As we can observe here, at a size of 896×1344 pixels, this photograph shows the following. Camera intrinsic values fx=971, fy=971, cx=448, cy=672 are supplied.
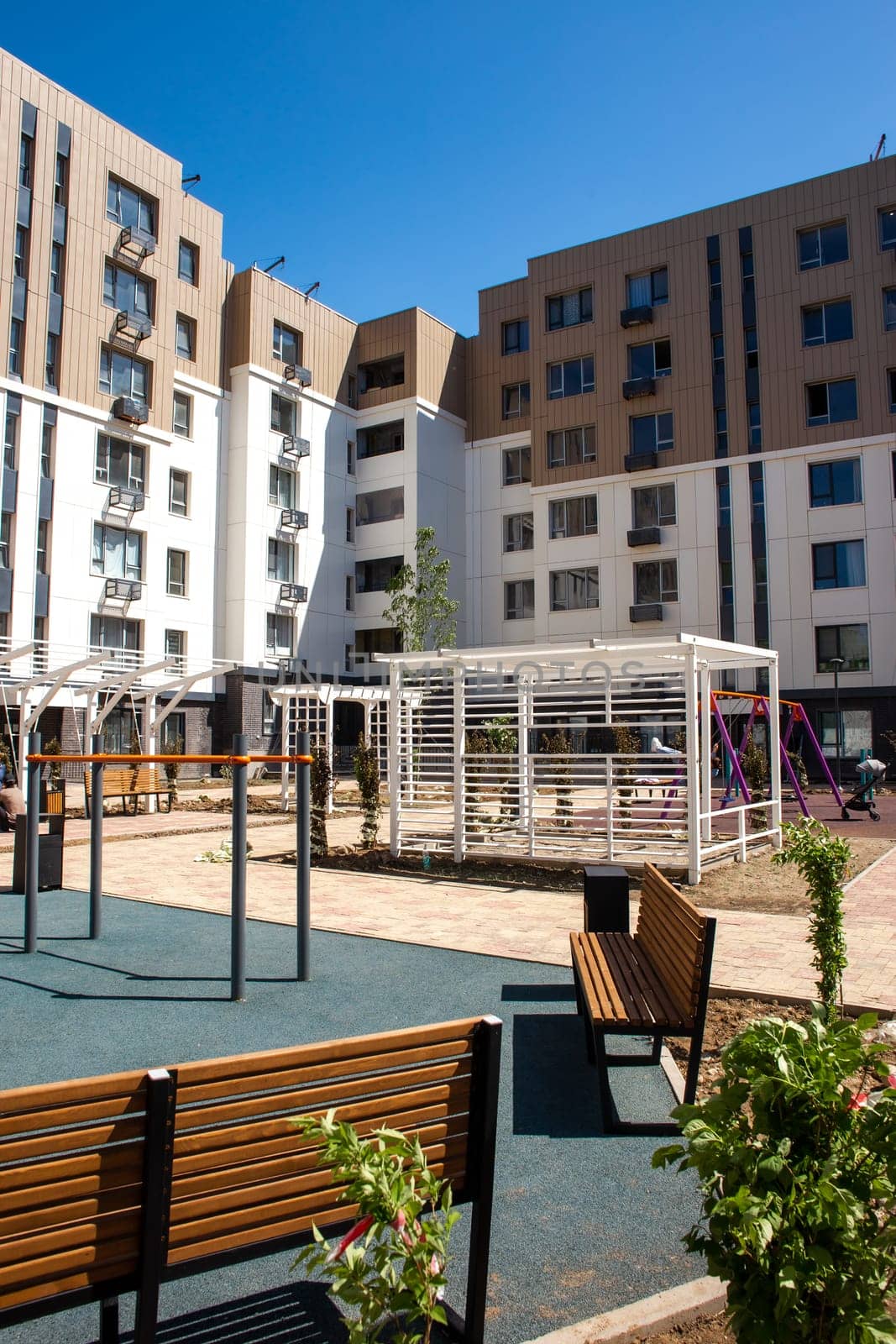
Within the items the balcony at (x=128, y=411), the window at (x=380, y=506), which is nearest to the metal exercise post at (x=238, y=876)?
the balcony at (x=128, y=411)

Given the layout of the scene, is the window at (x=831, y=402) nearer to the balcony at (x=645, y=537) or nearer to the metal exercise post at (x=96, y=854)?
the balcony at (x=645, y=537)

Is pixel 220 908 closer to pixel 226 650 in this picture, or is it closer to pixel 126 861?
pixel 126 861

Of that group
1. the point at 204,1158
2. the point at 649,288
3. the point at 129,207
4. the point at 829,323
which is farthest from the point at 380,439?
the point at 204,1158

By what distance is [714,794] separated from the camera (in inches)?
926

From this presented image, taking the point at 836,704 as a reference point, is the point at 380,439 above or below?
above

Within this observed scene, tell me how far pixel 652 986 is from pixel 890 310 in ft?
113

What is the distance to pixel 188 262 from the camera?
3850 centimetres

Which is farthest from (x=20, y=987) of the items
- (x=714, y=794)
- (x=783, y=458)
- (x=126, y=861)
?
(x=783, y=458)

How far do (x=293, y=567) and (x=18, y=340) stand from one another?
13.6 metres

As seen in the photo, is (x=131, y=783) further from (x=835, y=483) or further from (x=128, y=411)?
(x=835, y=483)

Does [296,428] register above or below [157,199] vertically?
below

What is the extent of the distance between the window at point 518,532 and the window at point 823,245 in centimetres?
1450

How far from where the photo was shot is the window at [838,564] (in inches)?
1319

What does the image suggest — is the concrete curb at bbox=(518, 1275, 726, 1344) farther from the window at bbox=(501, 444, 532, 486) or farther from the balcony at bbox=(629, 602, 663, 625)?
the window at bbox=(501, 444, 532, 486)
